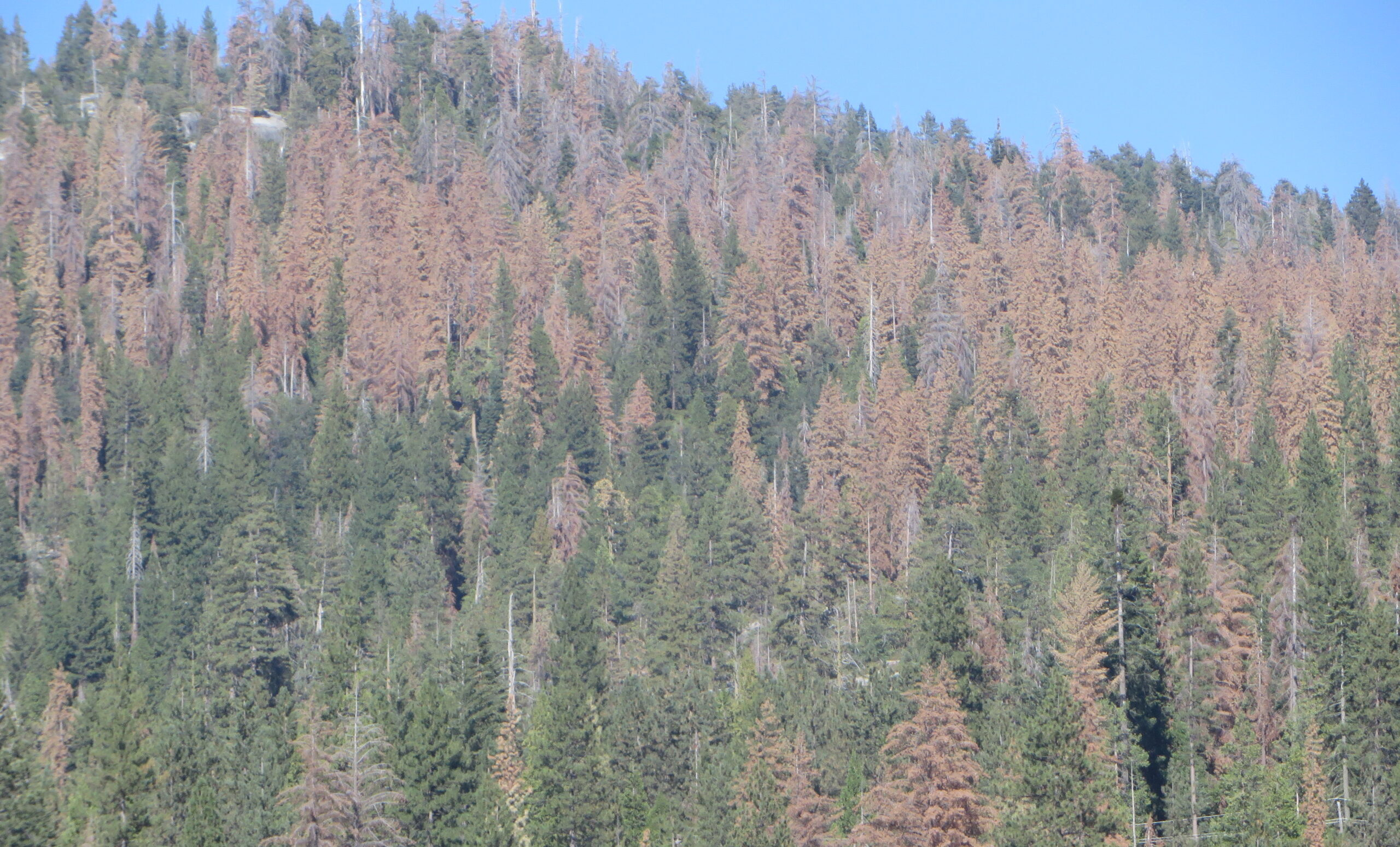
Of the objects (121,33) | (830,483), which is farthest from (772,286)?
(121,33)

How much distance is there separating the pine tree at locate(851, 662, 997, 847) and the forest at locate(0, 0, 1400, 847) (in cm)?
25

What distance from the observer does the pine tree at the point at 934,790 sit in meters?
50.9

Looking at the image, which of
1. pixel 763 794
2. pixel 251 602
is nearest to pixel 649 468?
pixel 251 602

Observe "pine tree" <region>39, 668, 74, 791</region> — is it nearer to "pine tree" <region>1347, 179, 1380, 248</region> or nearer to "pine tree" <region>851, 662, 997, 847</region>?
"pine tree" <region>851, 662, 997, 847</region>

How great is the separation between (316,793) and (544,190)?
9825 centimetres

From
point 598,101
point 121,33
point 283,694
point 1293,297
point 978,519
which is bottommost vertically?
point 283,694

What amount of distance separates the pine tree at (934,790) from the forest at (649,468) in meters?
0.25

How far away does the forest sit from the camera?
199 feet

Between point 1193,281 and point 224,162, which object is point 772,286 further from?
point 224,162

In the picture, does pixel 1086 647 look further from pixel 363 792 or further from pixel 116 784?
pixel 116 784

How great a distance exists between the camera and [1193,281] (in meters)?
111

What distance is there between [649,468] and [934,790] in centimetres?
6000

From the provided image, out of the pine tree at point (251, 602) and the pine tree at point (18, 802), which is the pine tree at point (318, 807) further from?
the pine tree at point (251, 602)

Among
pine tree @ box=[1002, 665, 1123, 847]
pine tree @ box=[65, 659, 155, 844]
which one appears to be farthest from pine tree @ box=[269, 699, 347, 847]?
pine tree @ box=[1002, 665, 1123, 847]
